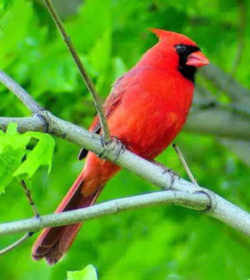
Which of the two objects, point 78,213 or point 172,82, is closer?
point 78,213

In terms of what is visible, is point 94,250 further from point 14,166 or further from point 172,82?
point 14,166

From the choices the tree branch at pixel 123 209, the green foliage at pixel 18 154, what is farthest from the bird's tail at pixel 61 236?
the green foliage at pixel 18 154

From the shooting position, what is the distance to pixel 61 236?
338cm

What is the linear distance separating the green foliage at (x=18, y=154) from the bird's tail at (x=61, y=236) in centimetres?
94

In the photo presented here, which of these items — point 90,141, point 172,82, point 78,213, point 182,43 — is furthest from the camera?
point 182,43

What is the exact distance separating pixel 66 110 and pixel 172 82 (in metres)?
0.46

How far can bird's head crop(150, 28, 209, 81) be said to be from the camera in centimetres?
363

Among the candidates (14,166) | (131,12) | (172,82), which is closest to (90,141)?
(14,166)

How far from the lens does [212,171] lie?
14.7 feet

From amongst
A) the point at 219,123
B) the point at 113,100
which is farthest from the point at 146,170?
the point at 219,123

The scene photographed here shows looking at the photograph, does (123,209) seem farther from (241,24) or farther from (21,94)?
(241,24)

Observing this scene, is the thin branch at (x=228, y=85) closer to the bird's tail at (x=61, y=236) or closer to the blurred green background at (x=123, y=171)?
the blurred green background at (x=123, y=171)

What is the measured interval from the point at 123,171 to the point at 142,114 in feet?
2.79

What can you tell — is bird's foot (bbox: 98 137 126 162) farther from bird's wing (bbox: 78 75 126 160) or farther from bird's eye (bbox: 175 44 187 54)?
bird's eye (bbox: 175 44 187 54)
